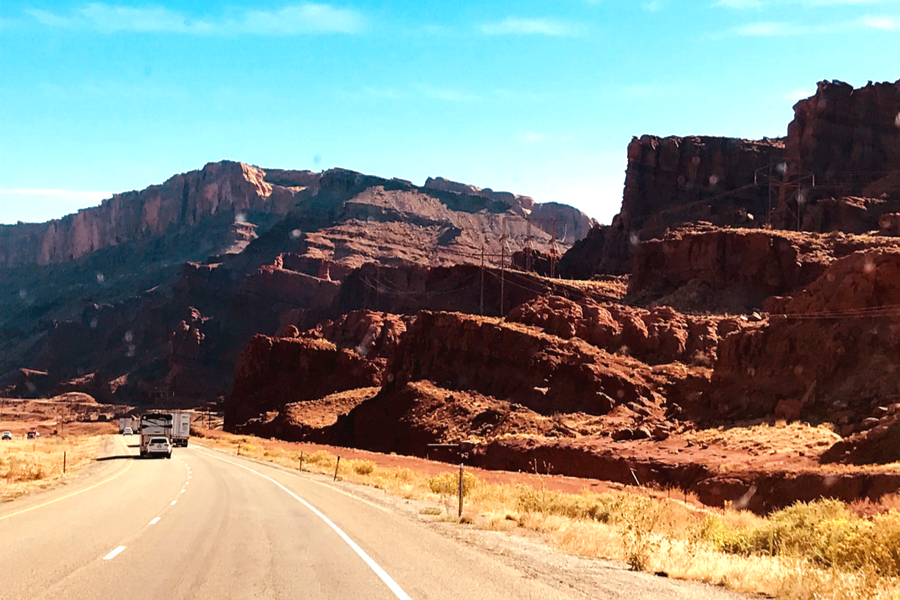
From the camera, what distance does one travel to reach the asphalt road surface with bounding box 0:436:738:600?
1035cm

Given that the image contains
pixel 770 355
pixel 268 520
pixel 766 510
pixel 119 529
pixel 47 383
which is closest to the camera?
pixel 119 529

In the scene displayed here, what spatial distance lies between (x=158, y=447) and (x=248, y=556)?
42.3 metres

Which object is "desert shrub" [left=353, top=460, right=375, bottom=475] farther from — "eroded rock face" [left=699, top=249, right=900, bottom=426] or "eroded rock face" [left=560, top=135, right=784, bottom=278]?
"eroded rock face" [left=560, top=135, right=784, bottom=278]

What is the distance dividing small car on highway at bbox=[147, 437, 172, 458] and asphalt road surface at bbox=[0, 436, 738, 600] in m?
29.6

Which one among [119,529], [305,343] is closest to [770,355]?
[119,529]

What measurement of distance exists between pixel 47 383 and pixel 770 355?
14859 centimetres

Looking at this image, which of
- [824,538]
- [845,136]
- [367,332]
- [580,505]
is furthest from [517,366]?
[845,136]

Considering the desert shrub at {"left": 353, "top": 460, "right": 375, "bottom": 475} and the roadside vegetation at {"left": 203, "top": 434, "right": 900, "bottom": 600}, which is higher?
the roadside vegetation at {"left": 203, "top": 434, "right": 900, "bottom": 600}

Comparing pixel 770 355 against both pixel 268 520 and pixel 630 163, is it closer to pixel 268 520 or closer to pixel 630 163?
pixel 268 520

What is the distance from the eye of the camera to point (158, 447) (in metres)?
52.7

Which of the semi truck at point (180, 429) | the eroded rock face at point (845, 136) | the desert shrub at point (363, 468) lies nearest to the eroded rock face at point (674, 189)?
the eroded rock face at point (845, 136)

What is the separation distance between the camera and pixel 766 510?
94.6 ft

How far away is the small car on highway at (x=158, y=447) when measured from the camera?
52.5 m

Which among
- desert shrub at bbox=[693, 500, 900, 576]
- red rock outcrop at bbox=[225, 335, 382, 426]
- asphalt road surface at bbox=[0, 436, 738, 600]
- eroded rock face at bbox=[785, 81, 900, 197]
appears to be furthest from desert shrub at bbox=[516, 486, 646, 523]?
eroded rock face at bbox=[785, 81, 900, 197]
